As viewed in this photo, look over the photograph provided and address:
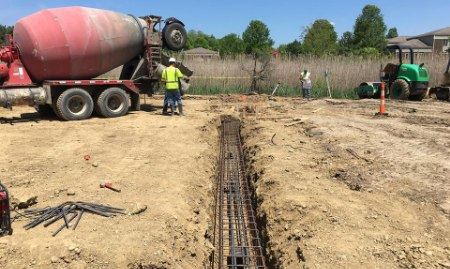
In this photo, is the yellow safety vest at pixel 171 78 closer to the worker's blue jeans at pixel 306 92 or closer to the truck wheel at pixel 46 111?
the truck wheel at pixel 46 111

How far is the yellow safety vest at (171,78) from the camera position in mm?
12602

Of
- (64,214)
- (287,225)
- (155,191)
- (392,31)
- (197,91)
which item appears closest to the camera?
(64,214)

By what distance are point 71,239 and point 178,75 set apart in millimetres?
8721

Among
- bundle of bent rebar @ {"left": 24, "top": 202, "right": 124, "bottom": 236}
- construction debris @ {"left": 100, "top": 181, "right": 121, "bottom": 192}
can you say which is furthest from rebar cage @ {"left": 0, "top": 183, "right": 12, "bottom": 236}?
construction debris @ {"left": 100, "top": 181, "right": 121, "bottom": 192}

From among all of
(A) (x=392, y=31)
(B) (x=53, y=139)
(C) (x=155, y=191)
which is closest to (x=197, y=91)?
(B) (x=53, y=139)

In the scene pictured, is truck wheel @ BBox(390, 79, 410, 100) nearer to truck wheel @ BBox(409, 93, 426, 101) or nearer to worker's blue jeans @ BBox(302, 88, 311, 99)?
truck wheel @ BBox(409, 93, 426, 101)

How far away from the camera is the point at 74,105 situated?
12195 mm

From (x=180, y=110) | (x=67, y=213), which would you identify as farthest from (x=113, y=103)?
(x=67, y=213)

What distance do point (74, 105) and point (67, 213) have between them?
25.1 feet

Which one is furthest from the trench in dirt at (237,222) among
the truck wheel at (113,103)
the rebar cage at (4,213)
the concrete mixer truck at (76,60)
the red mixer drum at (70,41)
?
the red mixer drum at (70,41)

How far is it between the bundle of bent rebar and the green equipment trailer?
14.0 meters

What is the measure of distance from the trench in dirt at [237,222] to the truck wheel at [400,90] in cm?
1008

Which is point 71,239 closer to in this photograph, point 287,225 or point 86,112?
point 287,225

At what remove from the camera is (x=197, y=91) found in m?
22.1
